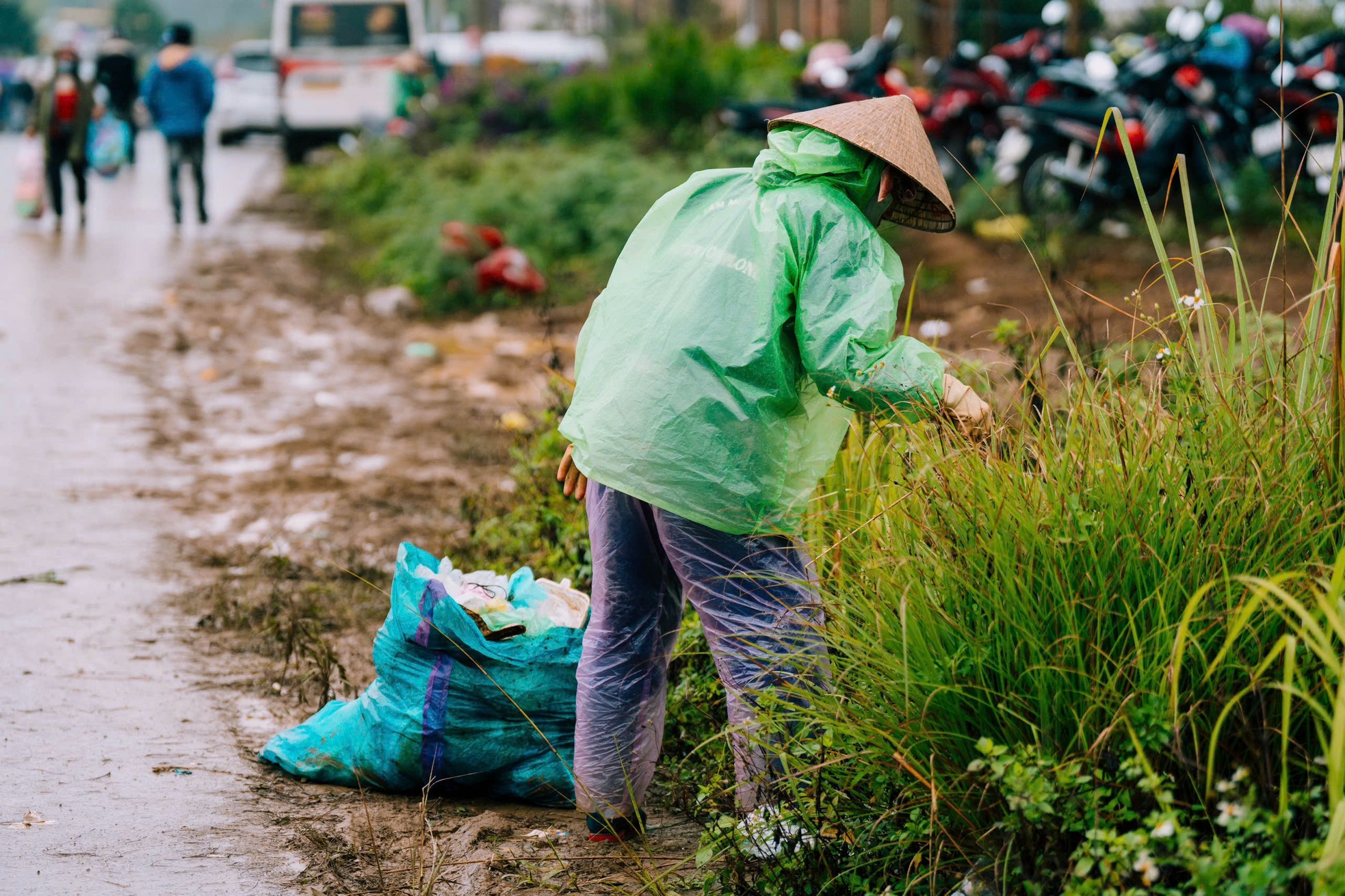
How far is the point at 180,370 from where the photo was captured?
748 centimetres

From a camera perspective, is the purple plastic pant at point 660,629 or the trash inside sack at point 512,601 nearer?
the purple plastic pant at point 660,629

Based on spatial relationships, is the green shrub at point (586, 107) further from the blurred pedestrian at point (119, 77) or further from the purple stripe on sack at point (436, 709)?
the purple stripe on sack at point (436, 709)

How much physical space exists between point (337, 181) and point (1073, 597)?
13903 millimetres

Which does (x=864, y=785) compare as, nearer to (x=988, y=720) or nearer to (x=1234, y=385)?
(x=988, y=720)

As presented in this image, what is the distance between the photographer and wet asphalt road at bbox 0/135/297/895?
273 centimetres

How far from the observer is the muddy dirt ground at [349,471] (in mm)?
2848

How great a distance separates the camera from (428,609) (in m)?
2.98

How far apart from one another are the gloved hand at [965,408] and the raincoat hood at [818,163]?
42 cm

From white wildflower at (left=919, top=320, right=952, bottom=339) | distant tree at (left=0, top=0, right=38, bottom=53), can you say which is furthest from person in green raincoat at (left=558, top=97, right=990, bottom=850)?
distant tree at (left=0, top=0, right=38, bottom=53)

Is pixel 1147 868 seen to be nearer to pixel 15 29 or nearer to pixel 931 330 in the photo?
pixel 931 330

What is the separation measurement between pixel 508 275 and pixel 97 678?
573 centimetres

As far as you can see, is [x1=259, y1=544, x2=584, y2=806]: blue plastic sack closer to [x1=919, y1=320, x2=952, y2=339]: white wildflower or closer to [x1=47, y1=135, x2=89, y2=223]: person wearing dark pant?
[x1=919, y1=320, x2=952, y2=339]: white wildflower

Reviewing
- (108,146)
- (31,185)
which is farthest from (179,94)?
(108,146)

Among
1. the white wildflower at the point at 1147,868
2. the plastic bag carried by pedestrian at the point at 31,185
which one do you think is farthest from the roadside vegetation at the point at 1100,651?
the plastic bag carried by pedestrian at the point at 31,185
